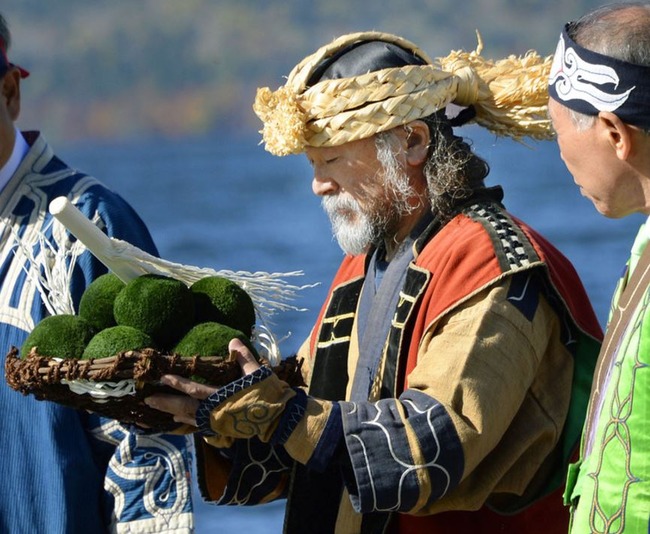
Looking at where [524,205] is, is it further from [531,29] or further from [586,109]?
[586,109]

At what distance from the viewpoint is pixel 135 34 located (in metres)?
32.0

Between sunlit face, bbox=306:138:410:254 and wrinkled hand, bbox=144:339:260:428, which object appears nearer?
wrinkled hand, bbox=144:339:260:428

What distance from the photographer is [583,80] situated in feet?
8.27

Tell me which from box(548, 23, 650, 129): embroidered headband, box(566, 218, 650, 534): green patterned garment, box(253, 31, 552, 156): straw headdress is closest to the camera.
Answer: box(566, 218, 650, 534): green patterned garment

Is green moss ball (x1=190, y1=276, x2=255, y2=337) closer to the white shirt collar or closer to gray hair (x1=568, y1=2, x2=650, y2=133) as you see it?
gray hair (x1=568, y1=2, x2=650, y2=133)

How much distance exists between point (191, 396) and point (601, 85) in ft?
3.16

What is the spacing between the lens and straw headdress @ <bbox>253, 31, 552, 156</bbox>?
316 centimetres

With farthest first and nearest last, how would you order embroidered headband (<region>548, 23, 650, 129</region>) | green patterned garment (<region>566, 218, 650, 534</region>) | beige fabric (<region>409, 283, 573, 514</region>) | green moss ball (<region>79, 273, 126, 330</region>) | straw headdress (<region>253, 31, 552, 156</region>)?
straw headdress (<region>253, 31, 552, 156</region>), green moss ball (<region>79, 273, 126, 330</region>), beige fabric (<region>409, 283, 573, 514</region>), embroidered headband (<region>548, 23, 650, 129</region>), green patterned garment (<region>566, 218, 650, 534</region>)

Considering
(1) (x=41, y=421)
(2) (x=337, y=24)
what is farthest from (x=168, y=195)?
(1) (x=41, y=421)

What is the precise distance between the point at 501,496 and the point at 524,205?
50.8 feet

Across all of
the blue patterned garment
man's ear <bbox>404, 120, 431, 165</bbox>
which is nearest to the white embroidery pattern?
man's ear <bbox>404, 120, 431, 165</bbox>

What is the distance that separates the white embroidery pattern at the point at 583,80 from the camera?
246 cm

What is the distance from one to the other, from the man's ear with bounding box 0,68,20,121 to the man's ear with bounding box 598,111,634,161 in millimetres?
1885

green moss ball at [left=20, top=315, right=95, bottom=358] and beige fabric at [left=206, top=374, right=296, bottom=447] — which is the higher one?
green moss ball at [left=20, top=315, right=95, bottom=358]
